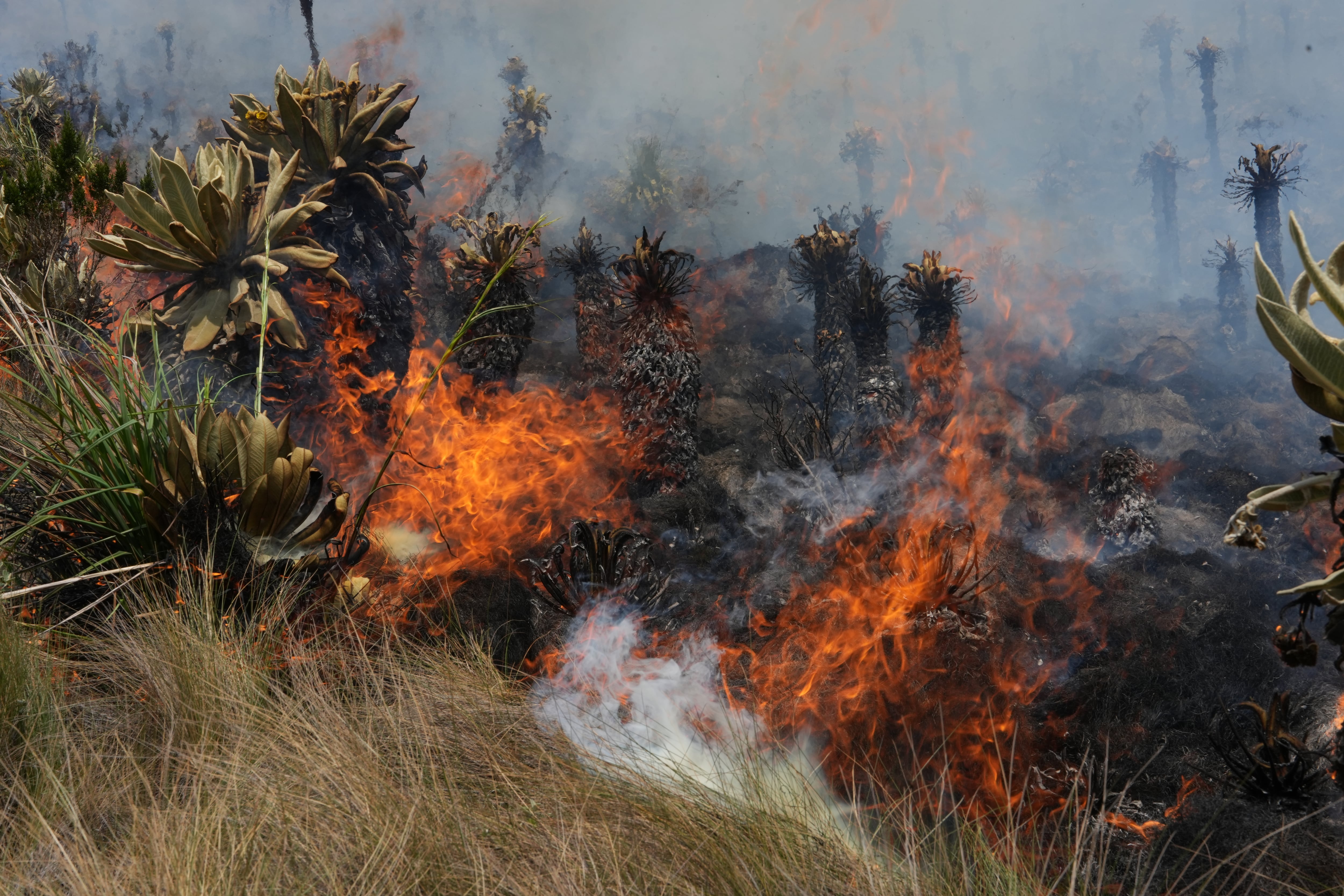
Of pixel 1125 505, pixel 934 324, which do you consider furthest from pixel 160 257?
pixel 1125 505

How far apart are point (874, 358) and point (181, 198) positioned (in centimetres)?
804

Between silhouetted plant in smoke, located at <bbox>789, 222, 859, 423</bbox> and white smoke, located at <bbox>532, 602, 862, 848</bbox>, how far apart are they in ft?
22.7

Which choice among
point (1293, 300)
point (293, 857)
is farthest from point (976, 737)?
point (293, 857)

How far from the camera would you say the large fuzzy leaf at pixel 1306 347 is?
1961mm

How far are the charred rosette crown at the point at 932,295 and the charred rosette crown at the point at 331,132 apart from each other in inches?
271

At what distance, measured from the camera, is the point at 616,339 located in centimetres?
1061

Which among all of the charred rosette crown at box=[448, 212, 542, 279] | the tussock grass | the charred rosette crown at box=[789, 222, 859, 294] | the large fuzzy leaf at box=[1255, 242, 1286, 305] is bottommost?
the tussock grass

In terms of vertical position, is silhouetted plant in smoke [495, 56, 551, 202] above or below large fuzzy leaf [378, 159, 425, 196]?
above

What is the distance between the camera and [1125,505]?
8539 millimetres

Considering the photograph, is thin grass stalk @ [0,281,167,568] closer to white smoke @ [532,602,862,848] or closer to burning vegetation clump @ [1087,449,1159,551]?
white smoke @ [532,602,862,848]

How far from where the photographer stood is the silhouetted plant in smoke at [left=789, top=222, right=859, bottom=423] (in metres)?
11.8

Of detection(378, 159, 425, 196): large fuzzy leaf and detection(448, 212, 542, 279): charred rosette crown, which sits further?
detection(448, 212, 542, 279): charred rosette crown

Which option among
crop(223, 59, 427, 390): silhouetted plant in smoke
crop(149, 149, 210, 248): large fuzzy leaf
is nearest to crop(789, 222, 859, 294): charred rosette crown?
crop(223, 59, 427, 390): silhouetted plant in smoke

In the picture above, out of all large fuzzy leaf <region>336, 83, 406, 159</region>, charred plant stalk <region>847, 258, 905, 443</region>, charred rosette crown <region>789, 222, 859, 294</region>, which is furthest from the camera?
charred rosette crown <region>789, 222, 859, 294</region>
